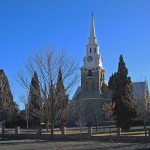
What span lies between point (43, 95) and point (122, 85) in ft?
42.2

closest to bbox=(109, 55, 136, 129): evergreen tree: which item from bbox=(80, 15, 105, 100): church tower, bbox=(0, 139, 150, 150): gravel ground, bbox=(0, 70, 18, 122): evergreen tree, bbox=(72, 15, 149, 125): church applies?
bbox=(0, 70, 18, 122): evergreen tree

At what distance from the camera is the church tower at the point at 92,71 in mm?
94062

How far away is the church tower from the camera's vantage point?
94.1m

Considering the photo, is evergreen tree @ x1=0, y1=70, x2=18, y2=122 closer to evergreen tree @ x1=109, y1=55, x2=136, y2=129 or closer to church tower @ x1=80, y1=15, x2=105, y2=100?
evergreen tree @ x1=109, y1=55, x2=136, y2=129

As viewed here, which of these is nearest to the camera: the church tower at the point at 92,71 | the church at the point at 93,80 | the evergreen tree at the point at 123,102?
the evergreen tree at the point at 123,102

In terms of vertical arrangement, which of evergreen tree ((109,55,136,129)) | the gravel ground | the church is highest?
the church

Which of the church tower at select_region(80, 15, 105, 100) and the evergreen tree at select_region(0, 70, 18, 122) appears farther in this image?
the church tower at select_region(80, 15, 105, 100)

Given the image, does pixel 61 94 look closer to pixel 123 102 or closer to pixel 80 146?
pixel 123 102

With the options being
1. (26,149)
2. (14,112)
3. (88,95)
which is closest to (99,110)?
(88,95)

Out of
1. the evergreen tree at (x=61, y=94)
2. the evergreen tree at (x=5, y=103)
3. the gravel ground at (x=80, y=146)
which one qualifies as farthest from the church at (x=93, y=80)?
the gravel ground at (x=80, y=146)

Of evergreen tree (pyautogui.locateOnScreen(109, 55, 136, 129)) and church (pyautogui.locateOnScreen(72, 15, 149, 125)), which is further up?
church (pyautogui.locateOnScreen(72, 15, 149, 125))

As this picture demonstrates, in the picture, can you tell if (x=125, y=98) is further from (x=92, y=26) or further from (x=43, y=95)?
(x=92, y=26)

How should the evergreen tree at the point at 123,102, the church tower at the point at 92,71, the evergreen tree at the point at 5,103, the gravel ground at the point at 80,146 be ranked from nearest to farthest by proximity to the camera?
the gravel ground at the point at 80,146, the evergreen tree at the point at 123,102, the evergreen tree at the point at 5,103, the church tower at the point at 92,71

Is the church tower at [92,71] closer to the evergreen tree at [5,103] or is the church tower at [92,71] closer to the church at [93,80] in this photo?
the church at [93,80]
